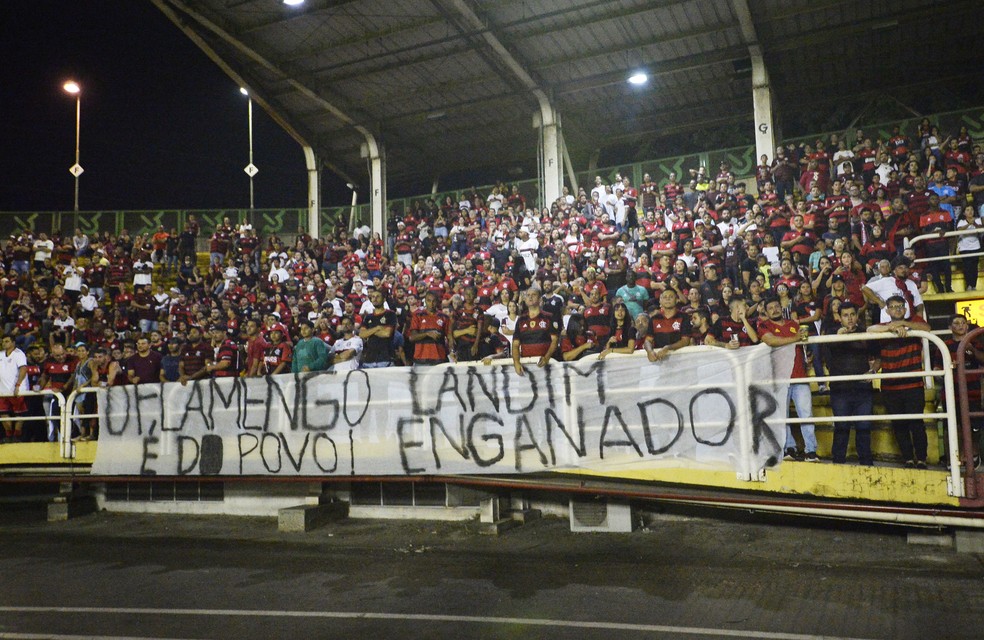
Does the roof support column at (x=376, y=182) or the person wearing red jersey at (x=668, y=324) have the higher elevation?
the roof support column at (x=376, y=182)

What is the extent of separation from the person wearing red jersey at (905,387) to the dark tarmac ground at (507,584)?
933 millimetres

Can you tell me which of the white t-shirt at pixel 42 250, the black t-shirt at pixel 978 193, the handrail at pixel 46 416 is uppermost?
the white t-shirt at pixel 42 250

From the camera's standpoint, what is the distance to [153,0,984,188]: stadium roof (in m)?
17.5

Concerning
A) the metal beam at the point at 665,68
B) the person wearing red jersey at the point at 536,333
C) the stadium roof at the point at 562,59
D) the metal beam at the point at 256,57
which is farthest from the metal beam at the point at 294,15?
the person wearing red jersey at the point at 536,333

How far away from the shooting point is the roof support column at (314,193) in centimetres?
2509

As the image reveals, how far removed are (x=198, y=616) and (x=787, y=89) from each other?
65.6 feet

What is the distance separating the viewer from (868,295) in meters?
10.0

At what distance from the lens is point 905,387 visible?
23.6 feet

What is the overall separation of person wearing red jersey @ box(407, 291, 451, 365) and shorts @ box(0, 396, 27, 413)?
661 centimetres

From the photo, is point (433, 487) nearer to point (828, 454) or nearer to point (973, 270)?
point (828, 454)

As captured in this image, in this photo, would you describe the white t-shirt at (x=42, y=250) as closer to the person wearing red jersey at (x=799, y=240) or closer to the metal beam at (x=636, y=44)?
the metal beam at (x=636, y=44)

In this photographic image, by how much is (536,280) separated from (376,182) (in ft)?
35.6

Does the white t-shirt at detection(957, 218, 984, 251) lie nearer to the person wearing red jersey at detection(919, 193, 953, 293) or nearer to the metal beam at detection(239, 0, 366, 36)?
the person wearing red jersey at detection(919, 193, 953, 293)

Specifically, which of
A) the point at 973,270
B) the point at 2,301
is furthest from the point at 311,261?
the point at 973,270
